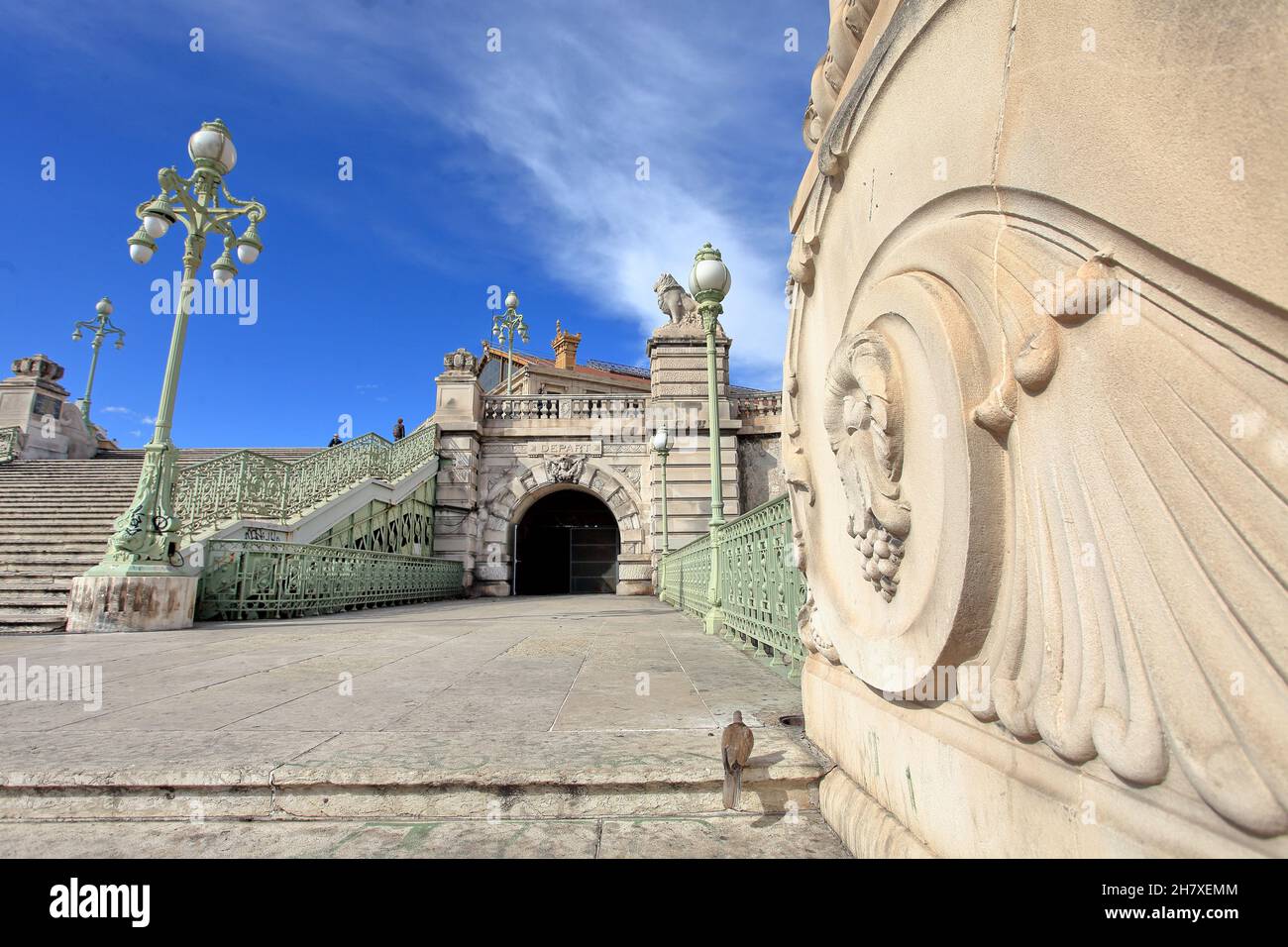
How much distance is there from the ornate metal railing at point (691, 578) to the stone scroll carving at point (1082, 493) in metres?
5.34

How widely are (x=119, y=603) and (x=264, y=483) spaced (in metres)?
3.74

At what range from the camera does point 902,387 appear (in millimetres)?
1577

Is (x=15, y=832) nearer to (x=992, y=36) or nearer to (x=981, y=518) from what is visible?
(x=981, y=518)

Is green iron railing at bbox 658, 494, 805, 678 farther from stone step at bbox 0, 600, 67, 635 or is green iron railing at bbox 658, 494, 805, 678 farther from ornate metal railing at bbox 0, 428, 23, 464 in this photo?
ornate metal railing at bbox 0, 428, 23, 464

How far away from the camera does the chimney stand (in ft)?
118

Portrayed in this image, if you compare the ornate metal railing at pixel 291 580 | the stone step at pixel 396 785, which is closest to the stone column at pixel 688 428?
the ornate metal railing at pixel 291 580

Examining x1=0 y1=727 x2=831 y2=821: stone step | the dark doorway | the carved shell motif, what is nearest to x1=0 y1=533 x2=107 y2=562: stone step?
x1=0 y1=727 x2=831 y2=821: stone step

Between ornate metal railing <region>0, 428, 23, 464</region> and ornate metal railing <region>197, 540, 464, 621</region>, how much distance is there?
1059cm

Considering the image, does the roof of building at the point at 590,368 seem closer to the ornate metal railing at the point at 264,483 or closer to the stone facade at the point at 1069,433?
the ornate metal railing at the point at 264,483

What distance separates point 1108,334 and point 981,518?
1.37ft

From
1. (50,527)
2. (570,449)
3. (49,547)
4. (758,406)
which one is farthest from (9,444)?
(758,406)

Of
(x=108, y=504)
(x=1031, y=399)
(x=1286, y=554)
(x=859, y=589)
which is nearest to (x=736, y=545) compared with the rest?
(x=859, y=589)

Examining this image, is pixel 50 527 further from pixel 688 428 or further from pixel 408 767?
pixel 688 428

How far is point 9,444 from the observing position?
572 inches
